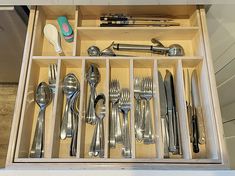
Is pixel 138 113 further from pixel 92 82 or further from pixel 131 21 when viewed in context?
pixel 131 21

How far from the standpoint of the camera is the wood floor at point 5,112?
Result: 1036 millimetres

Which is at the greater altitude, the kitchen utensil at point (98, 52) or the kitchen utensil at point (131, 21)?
the kitchen utensil at point (131, 21)

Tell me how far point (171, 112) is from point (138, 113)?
0.30 feet

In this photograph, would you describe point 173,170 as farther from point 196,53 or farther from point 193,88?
point 196,53

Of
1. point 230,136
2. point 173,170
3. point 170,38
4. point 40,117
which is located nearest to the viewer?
point 173,170

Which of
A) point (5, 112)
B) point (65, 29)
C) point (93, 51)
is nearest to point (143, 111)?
point (93, 51)

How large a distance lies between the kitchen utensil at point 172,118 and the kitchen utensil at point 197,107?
6cm

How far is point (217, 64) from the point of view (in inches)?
32.7

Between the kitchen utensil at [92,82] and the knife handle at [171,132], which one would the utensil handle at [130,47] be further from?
the knife handle at [171,132]

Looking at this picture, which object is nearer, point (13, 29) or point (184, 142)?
point (184, 142)

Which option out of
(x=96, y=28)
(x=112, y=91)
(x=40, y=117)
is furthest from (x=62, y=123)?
(x=96, y=28)

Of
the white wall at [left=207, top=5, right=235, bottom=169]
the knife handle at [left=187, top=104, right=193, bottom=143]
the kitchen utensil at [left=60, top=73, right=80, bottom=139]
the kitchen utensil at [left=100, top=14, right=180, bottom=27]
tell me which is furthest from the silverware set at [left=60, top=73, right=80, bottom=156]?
the white wall at [left=207, top=5, right=235, bottom=169]

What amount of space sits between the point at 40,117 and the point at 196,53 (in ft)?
1.64

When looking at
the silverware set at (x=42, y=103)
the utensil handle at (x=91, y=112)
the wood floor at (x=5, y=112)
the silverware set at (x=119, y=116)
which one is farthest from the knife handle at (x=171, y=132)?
the wood floor at (x=5, y=112)
